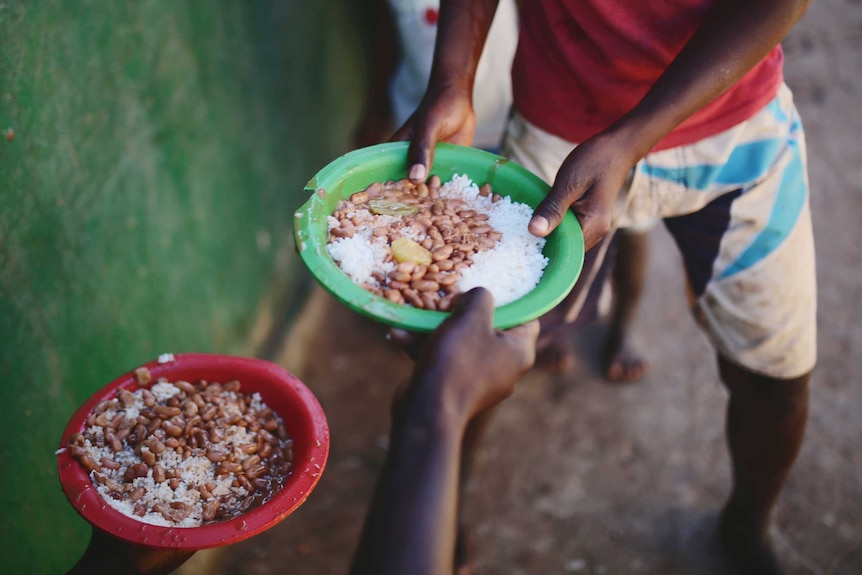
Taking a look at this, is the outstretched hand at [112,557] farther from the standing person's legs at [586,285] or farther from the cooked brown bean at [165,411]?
the standing person's legs at [586,285]

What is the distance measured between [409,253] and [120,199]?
0.95 meters

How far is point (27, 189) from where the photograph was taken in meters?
1.65

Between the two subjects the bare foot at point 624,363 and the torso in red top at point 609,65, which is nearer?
the torso in red top at point 609,65

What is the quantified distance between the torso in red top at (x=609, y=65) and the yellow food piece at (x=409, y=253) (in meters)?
0.65

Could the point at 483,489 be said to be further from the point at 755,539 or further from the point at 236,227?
the point at 236,227

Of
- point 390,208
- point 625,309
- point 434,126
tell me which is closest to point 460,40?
point 434,126

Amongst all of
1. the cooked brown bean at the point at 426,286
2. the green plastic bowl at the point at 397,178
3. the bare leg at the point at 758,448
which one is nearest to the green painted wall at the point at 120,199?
the green plastic bowl at the point at 397,178

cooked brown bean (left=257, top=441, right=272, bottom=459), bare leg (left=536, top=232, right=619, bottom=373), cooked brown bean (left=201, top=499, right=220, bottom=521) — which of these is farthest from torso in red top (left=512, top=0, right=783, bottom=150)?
cooked brown bean (left=201, top=499, right=220, bottom=521)

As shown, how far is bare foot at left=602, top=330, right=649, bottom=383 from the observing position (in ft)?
10.3

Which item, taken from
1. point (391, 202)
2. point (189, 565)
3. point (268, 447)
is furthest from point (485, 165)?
point (189, 565)

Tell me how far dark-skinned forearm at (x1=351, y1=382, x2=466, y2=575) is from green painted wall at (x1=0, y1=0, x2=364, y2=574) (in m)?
1.01

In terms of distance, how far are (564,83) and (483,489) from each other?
1.56 metres

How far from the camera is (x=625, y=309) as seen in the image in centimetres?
321

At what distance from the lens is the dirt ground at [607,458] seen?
2561 millimetres
